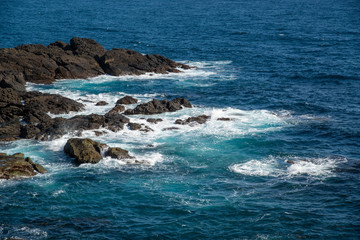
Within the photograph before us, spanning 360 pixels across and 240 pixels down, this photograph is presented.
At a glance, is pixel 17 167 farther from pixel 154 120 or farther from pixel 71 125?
pixel 154 120

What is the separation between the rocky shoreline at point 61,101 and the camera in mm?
45219

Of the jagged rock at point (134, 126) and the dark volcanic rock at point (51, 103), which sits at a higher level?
the dark volcanic rock at point (51, 103)

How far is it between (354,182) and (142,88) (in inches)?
1652

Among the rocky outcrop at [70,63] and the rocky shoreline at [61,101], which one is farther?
the rocky outcrop at [70,63]

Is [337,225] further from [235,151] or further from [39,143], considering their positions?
[39,143]

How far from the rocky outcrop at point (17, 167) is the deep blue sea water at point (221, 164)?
1021 millimetres

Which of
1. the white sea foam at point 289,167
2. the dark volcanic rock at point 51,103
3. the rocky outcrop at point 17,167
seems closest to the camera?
the rocky outcrop at point 17,167

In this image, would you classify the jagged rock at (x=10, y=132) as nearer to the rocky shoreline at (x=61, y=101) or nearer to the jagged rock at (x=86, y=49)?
the rocky shoreline at (x=61, y=101)

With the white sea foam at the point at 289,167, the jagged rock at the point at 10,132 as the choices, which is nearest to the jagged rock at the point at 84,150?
the jagged rock at the point at 10,132

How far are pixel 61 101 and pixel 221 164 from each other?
27166 millimetres

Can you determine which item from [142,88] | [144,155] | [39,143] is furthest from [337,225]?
[142,88]

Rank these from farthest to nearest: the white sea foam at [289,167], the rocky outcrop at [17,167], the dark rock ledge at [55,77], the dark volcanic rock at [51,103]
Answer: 1. the dark volcanic rock at [51,103]
2. the dark rock ledge at [55,77]
3. the white sea foam at [289,167]
4. the rocky outcrop at [17,167]

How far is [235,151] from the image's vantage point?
48406 mm

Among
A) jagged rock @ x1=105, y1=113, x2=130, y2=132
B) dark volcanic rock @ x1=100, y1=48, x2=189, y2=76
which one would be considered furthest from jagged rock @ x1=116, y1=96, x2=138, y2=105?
dark volcanic rock @ x1=100, y1=48, x2=189, y2=76
